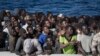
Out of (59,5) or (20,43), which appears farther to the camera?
(59,5)

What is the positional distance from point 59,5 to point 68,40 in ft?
29.1

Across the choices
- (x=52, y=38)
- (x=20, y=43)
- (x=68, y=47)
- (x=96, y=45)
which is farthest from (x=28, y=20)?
(x=96, y=45)

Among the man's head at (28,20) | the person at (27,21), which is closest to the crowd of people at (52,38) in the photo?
the person at (27,21)

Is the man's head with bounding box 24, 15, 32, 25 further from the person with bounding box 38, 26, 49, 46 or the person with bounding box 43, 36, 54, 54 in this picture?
the person with bounding box 43, 36, 54, 54

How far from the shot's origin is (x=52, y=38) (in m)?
14.5

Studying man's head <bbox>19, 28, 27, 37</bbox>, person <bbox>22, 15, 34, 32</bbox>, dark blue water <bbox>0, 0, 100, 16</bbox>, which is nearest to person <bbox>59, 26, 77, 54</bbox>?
man's head <bbox>19, 28, 27, 37</bbox>

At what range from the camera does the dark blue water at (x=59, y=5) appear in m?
22.2

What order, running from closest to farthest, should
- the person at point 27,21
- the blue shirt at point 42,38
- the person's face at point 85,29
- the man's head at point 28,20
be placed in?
the person's face at point 85,29 < the blue shirt at point 42,38 < the person at point 27,21 < the man's head at point 28,20

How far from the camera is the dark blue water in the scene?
2225 cm

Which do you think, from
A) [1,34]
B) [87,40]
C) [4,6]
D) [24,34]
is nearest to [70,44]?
[87,40]

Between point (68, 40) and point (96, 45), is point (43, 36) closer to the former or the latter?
point (68, 40)

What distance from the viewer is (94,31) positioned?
47.9 ft

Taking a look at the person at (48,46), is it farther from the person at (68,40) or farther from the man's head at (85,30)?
the man's head at (85,30)

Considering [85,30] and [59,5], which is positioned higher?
[85,30]
